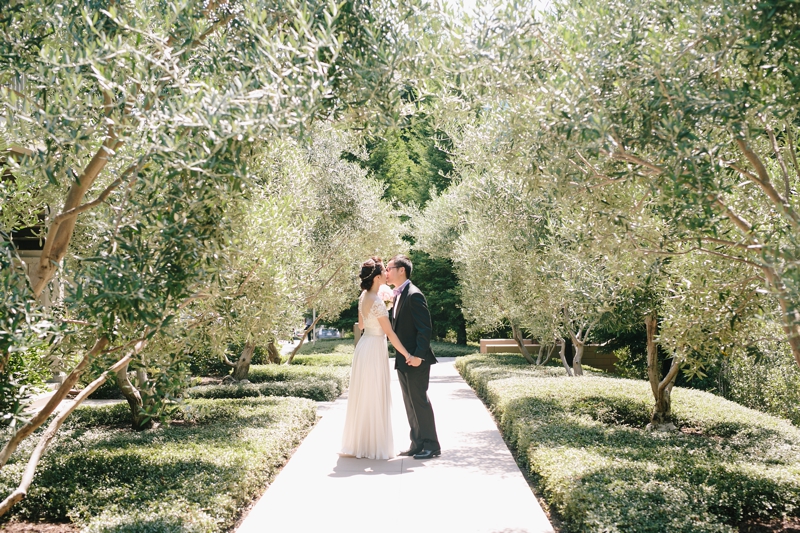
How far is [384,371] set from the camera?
8.42 meters

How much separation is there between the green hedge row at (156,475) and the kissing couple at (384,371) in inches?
43.2

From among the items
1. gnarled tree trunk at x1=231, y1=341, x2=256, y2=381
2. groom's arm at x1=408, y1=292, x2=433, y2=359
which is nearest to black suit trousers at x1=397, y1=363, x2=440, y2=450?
groom's arm at x1=408, y1=292, x2=433, y2=359

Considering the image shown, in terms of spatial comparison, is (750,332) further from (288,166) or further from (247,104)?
(288,166)

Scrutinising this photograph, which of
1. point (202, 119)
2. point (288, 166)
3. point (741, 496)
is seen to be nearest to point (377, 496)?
point (741, 496)

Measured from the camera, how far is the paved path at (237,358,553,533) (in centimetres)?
575

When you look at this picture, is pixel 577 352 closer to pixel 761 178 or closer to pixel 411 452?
pixel 411 452

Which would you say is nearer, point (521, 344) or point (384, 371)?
point (384, 371)

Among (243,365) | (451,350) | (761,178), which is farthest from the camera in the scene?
(451,350)

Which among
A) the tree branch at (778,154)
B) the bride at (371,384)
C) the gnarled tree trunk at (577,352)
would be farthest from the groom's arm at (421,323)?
the gnarled tree trunk at (577,352)

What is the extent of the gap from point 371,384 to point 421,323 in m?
0.96

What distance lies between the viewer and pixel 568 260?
Answer: 34.9ft

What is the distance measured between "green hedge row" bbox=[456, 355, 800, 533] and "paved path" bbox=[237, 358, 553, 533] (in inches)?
14.4

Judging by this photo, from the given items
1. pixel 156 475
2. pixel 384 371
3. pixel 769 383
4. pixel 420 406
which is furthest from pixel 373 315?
pixel 769 383

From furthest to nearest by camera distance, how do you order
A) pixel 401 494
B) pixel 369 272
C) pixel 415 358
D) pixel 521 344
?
pixel 521 344 → pixel 369 272 → pixel 415 358 → pixel 401 494
